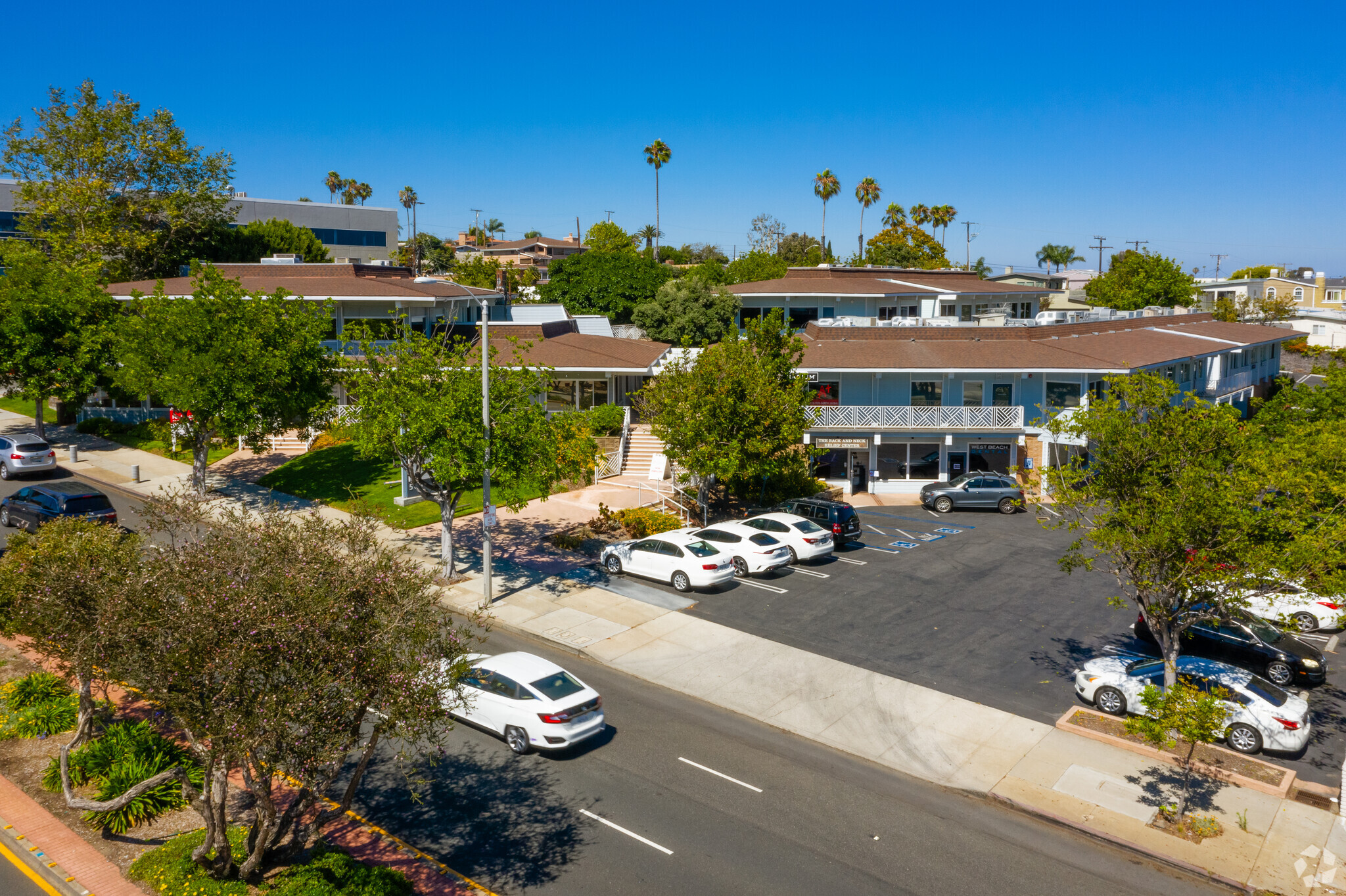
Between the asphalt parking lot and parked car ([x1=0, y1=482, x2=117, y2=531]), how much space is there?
1830cm

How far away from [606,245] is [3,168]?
67829mm

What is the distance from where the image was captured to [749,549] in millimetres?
28516

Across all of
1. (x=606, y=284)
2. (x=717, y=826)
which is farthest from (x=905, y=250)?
(x=717, y=826)

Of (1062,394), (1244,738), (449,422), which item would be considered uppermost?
(449,422)

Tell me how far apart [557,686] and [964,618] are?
13.4 metres

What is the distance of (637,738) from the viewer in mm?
18000

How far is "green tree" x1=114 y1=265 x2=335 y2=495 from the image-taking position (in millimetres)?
31797

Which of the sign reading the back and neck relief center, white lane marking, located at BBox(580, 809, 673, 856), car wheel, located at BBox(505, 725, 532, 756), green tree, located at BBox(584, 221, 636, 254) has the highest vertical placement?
green tree, located at BBox(584, 221, 636, 254)

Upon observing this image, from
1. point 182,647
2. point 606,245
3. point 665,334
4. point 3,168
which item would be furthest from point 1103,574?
point 606,245

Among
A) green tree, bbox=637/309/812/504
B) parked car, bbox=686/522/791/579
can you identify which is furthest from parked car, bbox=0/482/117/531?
parked car, bbox=686/522/791/579

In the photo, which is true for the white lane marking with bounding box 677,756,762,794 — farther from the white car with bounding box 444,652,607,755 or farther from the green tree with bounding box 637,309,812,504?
the green tree with bounding box 637,309,812,504

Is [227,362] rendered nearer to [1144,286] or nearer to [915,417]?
[915,417]

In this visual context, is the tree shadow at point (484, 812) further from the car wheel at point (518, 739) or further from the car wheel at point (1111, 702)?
the car wheel at point (1111, 702)

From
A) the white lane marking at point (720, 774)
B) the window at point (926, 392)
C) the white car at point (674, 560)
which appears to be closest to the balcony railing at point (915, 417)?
the window at point (926, 392)
